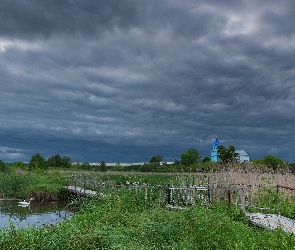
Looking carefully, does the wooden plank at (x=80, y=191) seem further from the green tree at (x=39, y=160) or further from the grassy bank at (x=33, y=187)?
the green tree at (x=39, y=160)

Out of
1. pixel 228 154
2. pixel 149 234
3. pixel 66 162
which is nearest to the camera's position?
pixel 149 234

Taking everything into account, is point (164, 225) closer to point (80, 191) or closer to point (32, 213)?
point (32, 213)

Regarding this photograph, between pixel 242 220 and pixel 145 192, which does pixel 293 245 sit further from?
pixel 145 192

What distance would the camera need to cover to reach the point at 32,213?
20.7 m

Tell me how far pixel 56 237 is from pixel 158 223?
2545mm

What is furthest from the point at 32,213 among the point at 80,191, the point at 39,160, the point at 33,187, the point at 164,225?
the point at 39,160

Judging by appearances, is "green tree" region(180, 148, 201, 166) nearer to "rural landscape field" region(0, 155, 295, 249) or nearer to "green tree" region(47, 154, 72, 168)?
"green tree" region(47, 154, 72, 168)

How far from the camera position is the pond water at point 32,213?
17.9 m

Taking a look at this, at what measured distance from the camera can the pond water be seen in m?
17.9

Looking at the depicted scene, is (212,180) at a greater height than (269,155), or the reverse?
(269,155)

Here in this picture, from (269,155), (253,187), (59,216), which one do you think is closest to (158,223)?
(253,187)

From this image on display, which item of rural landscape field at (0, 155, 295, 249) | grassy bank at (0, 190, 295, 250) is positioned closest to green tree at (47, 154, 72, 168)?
rural landscape field at (0, 155, 295, 249)

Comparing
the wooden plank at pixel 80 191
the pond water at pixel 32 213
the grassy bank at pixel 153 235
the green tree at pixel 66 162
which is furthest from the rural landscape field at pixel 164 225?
the green tree at pixel 66 162

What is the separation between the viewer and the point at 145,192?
16062 mm
